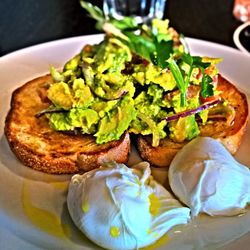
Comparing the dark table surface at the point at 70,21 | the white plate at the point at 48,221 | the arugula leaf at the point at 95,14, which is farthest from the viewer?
the dark table surface at the point at 70,21

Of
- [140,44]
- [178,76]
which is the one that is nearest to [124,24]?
[140,44]

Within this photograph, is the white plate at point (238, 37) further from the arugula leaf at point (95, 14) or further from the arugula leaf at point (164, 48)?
the arugula leaf at point (95, 14)

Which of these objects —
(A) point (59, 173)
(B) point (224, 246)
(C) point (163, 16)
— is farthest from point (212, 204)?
(C) point (163, 16)

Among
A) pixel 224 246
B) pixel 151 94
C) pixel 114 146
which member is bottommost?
pixel 224 246

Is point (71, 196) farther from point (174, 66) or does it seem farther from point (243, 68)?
point (243, 68)

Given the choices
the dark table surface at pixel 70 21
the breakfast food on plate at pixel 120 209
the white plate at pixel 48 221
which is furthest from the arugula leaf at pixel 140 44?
the dark table surface at pixel 70 21

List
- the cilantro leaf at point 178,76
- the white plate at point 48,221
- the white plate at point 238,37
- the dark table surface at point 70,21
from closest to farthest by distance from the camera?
the white plate at point 48,221 → the cilantro leaf at point 178,76 → the white plate at point 238,37 → the dark table surface at point 70,21
